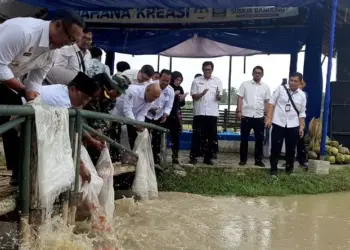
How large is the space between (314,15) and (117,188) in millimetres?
5162

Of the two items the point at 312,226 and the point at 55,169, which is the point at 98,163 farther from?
the point at 312,226

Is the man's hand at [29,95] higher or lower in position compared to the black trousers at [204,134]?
higher

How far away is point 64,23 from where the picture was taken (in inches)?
118

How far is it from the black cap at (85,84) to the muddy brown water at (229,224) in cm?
98

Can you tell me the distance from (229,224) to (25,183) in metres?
2.36

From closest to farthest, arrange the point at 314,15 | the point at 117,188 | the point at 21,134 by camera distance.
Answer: the point at 21,134 → the point at 117,188 → the point at 314,15

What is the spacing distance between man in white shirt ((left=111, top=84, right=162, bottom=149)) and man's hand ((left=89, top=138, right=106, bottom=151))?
4.30 ft

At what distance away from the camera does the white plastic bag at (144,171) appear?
17.1 ft

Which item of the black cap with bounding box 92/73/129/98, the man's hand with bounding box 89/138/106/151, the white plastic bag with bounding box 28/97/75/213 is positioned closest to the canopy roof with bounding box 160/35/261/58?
the black cap with bounding box 92/73/129/98

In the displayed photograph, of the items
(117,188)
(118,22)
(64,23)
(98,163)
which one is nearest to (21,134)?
(64,23)

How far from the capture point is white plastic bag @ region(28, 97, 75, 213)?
9.29 ft

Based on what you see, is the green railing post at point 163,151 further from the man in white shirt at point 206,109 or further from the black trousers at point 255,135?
the black trousers at point 255,135

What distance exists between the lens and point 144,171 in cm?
529

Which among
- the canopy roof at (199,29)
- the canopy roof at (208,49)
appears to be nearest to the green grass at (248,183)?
the canopy roof at (199,29)
